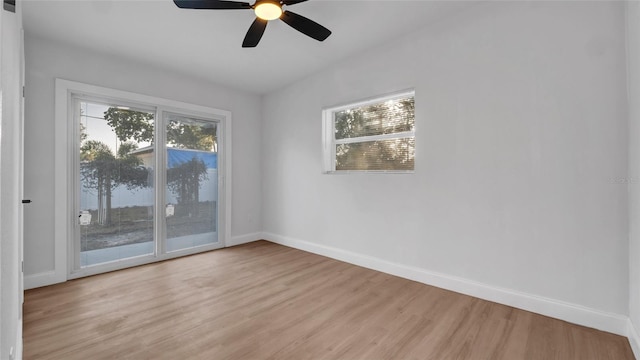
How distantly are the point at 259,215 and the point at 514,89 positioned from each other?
4.03 m

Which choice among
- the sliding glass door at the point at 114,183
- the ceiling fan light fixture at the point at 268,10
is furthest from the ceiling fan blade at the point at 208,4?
the sliding glass door at the point at 114,183

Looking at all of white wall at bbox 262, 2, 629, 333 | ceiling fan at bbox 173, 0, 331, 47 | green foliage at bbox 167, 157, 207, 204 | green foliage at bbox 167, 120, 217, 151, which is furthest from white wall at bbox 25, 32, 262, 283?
white wall at bbox 262, 2, 629, 333

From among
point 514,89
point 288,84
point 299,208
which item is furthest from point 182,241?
point 514,89

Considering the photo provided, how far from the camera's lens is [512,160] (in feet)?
7.64

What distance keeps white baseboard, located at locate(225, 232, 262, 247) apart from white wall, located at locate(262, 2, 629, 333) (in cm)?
202

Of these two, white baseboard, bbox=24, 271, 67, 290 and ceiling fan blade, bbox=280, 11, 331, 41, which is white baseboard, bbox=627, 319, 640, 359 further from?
white baseboard, bbox=24, 271, 67, 290

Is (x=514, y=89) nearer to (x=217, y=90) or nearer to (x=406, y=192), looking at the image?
(x=406, y=192)

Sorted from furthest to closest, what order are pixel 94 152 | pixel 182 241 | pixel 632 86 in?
pixel 182 241
pixel 94 152
pixel 632 86

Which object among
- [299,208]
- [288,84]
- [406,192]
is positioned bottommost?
[299,208]

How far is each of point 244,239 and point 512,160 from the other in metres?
3.91

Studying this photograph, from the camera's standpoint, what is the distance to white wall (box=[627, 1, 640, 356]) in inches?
66.7

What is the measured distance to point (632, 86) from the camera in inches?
70.8

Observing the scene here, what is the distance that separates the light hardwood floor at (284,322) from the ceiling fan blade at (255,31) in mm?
2412

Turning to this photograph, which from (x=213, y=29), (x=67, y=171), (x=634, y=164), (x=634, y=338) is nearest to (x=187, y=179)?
(x=67, y=171)
